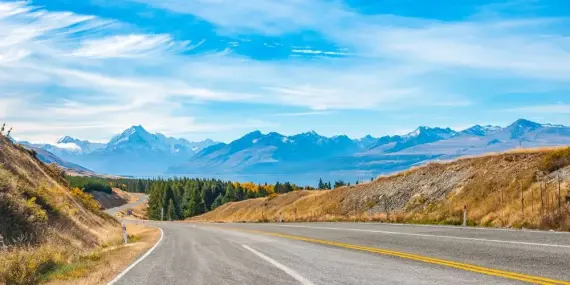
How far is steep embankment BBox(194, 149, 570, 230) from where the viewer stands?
21.3m

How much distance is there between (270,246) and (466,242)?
642cm

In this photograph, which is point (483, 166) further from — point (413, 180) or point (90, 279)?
point (90, 279)

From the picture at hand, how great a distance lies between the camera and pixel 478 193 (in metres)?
28.4

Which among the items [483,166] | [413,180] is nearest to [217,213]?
[413,180]

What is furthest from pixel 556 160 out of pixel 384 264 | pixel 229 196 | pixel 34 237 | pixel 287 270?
pixel 229 196

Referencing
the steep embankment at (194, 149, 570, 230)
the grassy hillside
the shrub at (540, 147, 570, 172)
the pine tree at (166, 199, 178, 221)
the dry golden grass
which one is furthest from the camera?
the pine tree at (166, 199, 178, 221)

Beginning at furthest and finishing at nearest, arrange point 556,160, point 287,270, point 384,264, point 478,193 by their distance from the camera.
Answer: point 478,193 < point 556,160 < point 384,264 < point 287,270

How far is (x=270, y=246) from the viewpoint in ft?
53.5

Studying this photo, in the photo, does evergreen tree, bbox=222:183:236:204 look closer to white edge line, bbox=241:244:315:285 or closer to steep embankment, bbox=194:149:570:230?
steep embankment, bbox=194:149:570:230

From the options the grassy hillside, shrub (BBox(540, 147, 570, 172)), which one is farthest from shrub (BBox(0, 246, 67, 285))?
shrub (BBox(540, 147, 570, 172))

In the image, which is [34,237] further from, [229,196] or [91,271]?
[229,196]

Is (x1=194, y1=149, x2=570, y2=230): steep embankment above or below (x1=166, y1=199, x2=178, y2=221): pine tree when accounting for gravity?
above

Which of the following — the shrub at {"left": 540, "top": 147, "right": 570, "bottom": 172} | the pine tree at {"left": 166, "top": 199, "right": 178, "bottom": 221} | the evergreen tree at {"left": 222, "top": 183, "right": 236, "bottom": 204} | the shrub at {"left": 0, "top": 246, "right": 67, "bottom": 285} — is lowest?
the pine tree at {"left": 166, "top": 199, "right": 178, "bottom": 221}

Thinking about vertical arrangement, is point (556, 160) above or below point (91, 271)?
above
